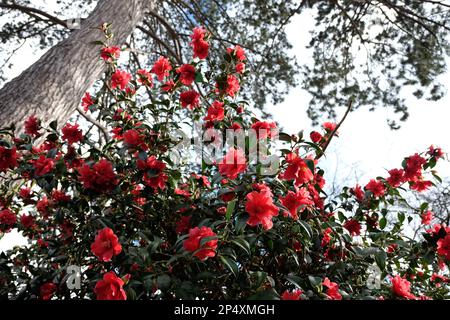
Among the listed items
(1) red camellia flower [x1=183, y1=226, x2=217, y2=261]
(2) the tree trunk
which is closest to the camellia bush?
(1) red camellia flower [x1=183, y1=226, x2=217, y2=261]

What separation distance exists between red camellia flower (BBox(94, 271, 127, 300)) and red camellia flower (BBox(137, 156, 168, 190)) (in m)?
0.53

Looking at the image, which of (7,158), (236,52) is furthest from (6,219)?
(236,52)

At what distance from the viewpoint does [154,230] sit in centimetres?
148

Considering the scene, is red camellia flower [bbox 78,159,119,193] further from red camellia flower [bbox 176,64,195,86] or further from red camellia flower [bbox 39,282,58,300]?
red camellia flower [bbox 176,64,195,86]

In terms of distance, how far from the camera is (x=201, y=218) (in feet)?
4.53

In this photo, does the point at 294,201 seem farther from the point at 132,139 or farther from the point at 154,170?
the point at 132,139

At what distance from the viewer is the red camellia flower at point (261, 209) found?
41.4 inches

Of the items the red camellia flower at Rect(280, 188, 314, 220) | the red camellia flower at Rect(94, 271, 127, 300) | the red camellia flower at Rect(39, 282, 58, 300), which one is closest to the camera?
the red camellia flower at Rect(94, 271, 127, 300)

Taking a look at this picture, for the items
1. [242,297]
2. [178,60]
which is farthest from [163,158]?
[178,60]

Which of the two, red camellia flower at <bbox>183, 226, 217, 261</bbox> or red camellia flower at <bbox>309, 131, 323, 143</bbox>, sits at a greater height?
red camellia flower at <bbox>309, 131, 323, 143</bbox>

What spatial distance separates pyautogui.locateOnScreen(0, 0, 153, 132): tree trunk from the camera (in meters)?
2.18

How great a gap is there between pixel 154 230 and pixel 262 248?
451 millimetres

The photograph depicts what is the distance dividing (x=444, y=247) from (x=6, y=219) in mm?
1852
